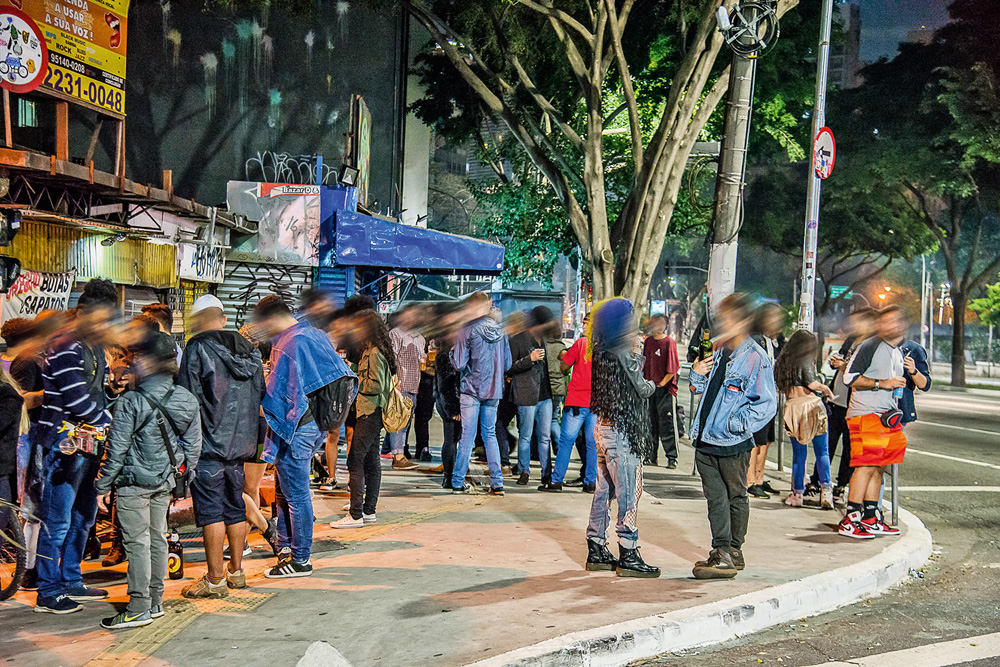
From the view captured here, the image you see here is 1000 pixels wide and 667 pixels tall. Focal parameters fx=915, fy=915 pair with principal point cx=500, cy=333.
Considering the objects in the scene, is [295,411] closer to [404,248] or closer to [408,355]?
[408,355]

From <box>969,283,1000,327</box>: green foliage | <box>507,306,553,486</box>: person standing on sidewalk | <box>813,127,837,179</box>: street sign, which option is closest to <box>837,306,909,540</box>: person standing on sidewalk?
<box>507,306,553,486</box>: person standing on sidewalk

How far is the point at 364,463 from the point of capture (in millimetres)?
7910

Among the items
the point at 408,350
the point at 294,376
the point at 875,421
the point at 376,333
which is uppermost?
the point at 376,333

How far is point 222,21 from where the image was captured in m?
18.6

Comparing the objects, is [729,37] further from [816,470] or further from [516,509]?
[516,509]

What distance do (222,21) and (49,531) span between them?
15.4 m

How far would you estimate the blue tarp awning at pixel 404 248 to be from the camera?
47.9 feet

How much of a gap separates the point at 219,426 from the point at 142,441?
529mm

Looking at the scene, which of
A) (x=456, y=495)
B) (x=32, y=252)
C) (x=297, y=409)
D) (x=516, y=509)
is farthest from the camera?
(x=32, y=252)

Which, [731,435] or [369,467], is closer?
[731,435]

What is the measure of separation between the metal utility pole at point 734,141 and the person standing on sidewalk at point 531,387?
6.42ft

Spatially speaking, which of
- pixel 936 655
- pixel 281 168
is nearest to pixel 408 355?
pixel 936 655

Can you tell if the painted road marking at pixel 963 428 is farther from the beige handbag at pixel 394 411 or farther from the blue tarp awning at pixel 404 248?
the beige handbag at pixel 394 411

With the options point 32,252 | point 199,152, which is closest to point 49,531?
point 32,252
